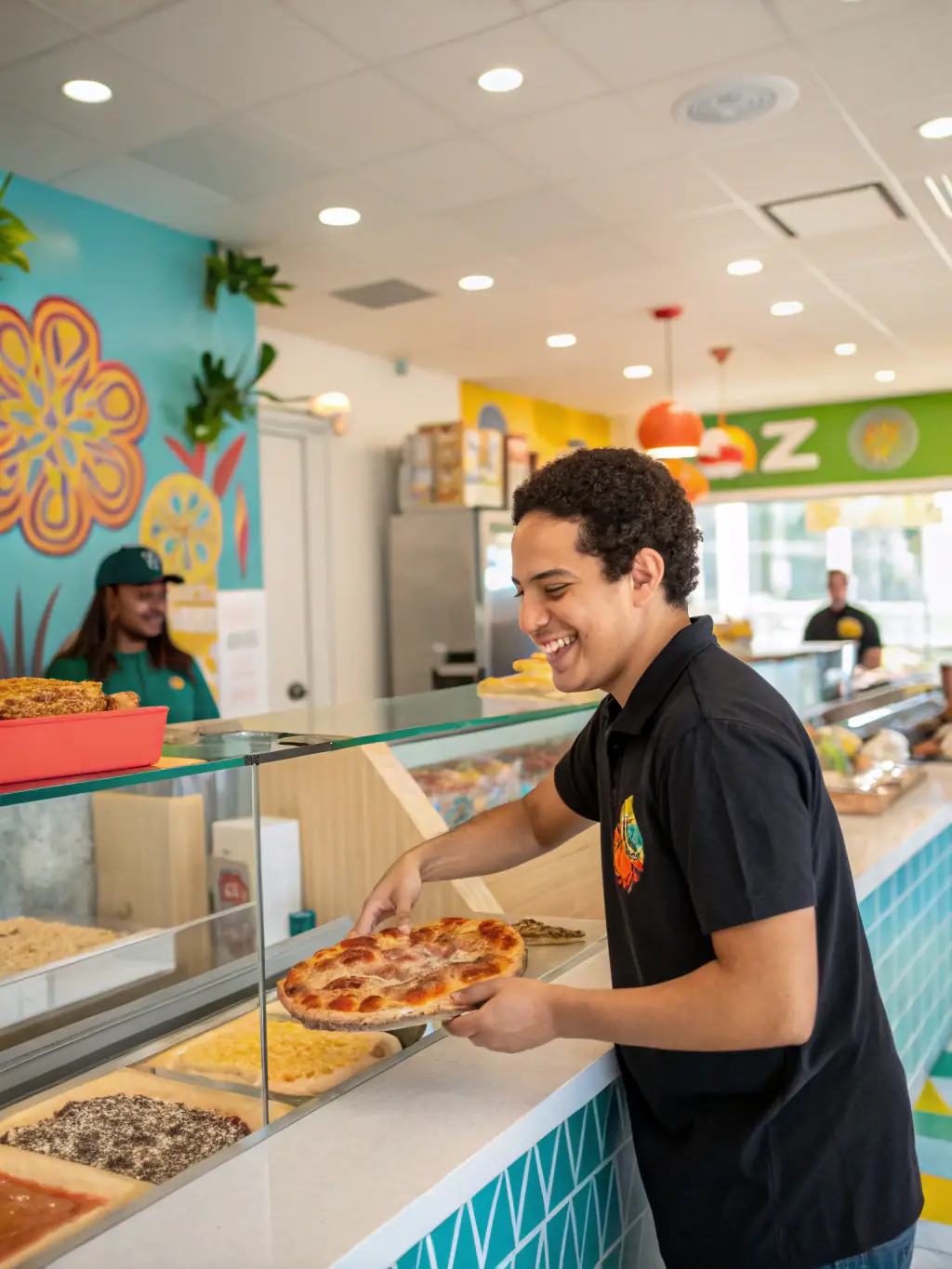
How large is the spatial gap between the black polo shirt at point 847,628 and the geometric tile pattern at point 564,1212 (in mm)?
7424

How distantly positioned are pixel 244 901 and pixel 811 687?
12.0 feet

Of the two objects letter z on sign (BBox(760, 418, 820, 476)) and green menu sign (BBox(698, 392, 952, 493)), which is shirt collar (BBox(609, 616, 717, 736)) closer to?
green menu sign (BBox(698, 392, 952, 493))

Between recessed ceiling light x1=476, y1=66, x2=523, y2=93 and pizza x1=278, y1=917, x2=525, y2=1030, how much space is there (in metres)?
2.72

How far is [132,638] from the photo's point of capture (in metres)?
3.71

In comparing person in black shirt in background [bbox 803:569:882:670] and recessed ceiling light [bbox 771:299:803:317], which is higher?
recessed ceiling light [bbox 771:299:803:317]

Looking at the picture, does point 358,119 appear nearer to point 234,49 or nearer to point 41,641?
point 234,49

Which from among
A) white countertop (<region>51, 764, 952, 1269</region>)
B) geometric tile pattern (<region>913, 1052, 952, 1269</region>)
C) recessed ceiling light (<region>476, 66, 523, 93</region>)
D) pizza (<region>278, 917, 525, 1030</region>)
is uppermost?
recessed ceiling light (<region>476, 66, 523, 93</region>)

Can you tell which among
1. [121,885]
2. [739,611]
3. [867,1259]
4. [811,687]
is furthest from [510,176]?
[739,611]

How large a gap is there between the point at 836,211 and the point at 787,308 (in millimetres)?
1605

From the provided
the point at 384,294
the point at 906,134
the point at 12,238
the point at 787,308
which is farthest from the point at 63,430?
the point at 787,308

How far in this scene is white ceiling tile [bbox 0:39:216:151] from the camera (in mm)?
3227

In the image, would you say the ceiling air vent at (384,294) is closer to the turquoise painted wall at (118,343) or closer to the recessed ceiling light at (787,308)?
the turquoise painted wall at (118,343)

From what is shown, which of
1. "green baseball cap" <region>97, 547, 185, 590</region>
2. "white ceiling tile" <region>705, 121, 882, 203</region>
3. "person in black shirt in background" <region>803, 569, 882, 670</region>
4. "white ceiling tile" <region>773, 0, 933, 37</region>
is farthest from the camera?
"person in black shirt in background" <region>803, 569, 882, 670</region>

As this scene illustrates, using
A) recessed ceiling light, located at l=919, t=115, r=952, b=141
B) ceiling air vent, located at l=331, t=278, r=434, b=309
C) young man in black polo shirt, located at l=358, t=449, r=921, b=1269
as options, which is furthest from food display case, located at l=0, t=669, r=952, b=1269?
ceiling air vent, located at l=331, t=278, r=434, b=309
